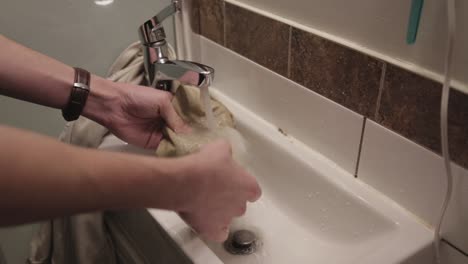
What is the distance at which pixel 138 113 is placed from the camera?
0.84 meters

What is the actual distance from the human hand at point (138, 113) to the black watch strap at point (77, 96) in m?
0.06

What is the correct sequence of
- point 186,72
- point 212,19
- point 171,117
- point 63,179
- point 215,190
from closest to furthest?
point 63,179 < point 215,190 < point 186,72 < point 171,117 < point 212,19

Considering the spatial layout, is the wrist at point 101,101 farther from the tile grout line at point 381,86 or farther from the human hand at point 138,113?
the tile grout line at point 381,86

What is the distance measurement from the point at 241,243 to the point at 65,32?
575 mm

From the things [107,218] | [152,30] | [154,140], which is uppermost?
[152,30]

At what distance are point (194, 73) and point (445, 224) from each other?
439 mm

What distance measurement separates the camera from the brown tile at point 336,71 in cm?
65

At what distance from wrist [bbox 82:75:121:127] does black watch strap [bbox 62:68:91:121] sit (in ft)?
0.04

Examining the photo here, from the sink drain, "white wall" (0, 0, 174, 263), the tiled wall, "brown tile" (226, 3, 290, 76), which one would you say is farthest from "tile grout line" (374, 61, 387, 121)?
"white wall" (0, 0, 174, 263)

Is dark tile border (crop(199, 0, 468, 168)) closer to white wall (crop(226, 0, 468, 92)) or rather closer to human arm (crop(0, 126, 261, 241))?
white wall (crop(226, 0, 468, 92))

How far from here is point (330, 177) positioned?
0.74m

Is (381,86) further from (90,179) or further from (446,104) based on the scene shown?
(90,179)

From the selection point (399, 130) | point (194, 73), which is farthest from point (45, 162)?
point (399, 130)

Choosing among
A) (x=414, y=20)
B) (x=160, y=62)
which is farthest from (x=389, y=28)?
(x=160, y=62)
